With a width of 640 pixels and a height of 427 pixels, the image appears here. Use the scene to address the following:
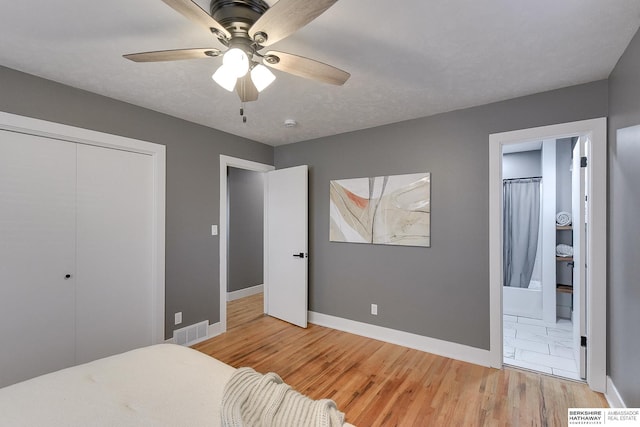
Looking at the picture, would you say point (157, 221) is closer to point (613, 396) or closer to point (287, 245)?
point (287, 245)

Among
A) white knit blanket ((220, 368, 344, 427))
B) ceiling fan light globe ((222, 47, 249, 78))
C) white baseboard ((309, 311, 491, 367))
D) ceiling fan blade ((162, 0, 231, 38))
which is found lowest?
white baseboard ((309, 311, 491, 367))

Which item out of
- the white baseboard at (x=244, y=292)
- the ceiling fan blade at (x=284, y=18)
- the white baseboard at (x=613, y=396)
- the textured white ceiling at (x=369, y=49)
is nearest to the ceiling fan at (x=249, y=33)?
the ceiling fan blade at (x=284, y=18)

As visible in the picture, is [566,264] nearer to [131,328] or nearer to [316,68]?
[316,68]

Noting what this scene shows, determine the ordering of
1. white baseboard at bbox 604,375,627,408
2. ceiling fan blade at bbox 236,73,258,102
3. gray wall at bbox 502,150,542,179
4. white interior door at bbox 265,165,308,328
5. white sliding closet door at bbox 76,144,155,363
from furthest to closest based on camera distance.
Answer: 1. gray wall at bbox 502,150,542,179
2. white interior door at bbox 265,165,308,328
3. white sliding closet door at bbox 76,144,155,363
4. white baseboard at bbox 604,375,627,408
5. ceiling fan blade at bbox 236,73,258,102

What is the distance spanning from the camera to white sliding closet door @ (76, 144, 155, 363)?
7.87 ft

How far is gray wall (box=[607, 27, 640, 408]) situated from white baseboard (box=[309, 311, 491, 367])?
922mm

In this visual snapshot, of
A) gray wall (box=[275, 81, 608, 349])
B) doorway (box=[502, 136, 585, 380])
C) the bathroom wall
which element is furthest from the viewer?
the bathroom wall

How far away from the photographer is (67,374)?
54.6 inches

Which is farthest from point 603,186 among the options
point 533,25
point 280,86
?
point 280,86

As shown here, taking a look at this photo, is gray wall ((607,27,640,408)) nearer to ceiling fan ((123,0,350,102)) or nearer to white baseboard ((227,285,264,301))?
ceiling fan ((123,0,350,102))

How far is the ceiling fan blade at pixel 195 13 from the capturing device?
42.1 inches

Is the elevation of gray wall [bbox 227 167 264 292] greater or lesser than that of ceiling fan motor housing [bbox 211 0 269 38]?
lesser

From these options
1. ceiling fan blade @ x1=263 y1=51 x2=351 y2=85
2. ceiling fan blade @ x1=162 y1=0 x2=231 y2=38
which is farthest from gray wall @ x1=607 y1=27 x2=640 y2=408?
ceiling fan blade @ x1=162 y1=0 x2=231 y2=38

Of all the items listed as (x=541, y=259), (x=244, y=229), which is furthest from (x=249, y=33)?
(x=541, y=259)
